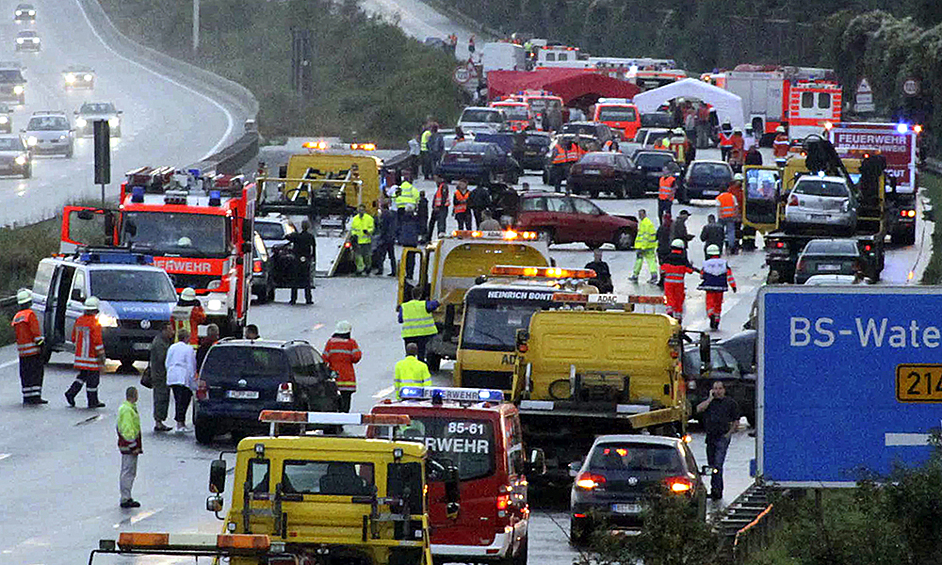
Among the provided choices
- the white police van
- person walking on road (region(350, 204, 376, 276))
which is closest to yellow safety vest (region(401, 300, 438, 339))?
the white police van

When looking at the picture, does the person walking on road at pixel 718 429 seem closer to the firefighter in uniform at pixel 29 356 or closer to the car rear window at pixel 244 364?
the car rear window at pixel 244 364

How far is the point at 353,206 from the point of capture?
45.5m

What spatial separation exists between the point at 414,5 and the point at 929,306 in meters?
133

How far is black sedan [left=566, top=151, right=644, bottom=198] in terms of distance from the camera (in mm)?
57469

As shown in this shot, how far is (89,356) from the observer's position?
2862 cm

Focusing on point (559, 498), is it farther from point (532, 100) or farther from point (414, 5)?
point (414, 5)

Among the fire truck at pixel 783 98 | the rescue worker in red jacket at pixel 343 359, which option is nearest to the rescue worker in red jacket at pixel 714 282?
the rescue worker in red jacket at pixel 343 359

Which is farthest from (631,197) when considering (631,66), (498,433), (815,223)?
(498,433)

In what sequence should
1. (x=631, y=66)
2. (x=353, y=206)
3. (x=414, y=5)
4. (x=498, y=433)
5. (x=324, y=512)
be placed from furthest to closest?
(x=414, y=5)
(x=631, y=66)
(x=353, y=206)
(x=498, y=433)
(x=324, y=512)

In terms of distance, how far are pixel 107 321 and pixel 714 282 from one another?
10620 mm

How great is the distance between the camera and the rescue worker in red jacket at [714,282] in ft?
121

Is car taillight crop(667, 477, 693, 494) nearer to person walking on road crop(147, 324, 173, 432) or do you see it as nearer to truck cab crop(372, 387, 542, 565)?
truck cab crop(372, 387, 542, 565)

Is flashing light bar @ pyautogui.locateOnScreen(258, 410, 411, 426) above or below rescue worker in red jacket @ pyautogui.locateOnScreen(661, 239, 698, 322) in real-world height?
above

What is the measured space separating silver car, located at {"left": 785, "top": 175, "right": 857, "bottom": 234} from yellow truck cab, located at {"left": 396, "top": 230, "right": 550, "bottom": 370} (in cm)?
1395
